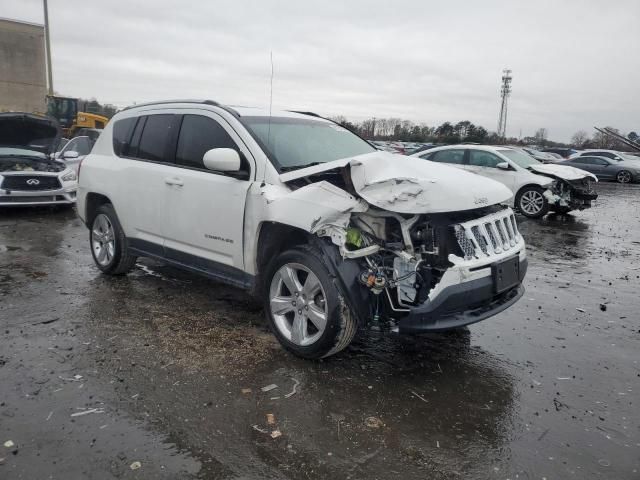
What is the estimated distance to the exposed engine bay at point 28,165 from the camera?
33.2 ft

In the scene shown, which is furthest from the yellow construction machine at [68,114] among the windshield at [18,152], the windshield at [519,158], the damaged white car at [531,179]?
the windshield at [519,158]

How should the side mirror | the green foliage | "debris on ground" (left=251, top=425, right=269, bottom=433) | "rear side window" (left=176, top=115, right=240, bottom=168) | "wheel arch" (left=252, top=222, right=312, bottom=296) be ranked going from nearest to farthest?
"debris on ground" (left=251, top=425, right=269, bottom=433) → "wheel arch" (left=252, top=222, right=312, bottom=296) → the side mirror → "rear side window" (left=176, top=115, right=240, bottom=168) → the green foliage

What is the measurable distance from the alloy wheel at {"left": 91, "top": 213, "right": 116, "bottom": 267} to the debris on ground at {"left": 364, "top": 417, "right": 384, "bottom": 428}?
12.5ft

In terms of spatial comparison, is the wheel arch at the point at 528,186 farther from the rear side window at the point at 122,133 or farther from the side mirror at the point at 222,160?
the side mirror at the point at 222,160

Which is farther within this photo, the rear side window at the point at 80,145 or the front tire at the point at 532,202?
the rear side window at the point at 80,145

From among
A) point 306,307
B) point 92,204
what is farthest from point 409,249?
point 92,204

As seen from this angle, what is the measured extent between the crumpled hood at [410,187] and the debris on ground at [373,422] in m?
1.33

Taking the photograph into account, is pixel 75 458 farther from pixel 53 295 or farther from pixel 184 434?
pixel 53 295

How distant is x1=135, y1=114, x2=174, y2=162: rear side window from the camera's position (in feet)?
17.1

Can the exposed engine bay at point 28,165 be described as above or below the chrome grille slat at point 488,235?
below

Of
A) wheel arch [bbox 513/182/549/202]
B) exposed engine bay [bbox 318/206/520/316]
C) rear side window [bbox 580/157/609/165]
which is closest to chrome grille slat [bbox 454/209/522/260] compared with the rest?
exposed engine bay [bbox 318/206/520/316]

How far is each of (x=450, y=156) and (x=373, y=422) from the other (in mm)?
10525

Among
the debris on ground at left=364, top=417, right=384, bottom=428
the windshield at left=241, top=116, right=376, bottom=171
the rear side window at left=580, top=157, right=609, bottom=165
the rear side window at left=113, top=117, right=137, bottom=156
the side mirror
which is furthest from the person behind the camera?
the rear side window at left=580, top=157, right=609, bottom=165

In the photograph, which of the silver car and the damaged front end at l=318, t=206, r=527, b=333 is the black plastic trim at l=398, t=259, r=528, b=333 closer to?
the damaged front end at l=318, t=206, r=527, b=333
